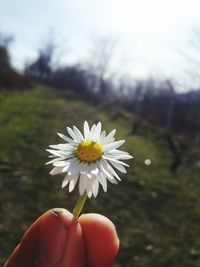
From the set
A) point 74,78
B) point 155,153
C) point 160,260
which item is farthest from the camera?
point 74,78

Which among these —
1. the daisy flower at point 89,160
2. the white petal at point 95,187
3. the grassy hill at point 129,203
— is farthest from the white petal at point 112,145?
the grassy hill at point 129,203

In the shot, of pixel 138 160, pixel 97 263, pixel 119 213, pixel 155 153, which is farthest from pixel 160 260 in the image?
pixel 155 153

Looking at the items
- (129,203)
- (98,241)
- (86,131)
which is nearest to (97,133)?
(86,131)

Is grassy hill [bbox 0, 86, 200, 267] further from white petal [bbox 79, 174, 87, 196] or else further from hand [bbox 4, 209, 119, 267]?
white petal [bbox 79, 174, 87, 196]

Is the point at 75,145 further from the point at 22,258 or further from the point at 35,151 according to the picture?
the point at 35,151

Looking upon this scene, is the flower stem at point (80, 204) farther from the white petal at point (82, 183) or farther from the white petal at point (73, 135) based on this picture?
the white petal at point (73, 135)

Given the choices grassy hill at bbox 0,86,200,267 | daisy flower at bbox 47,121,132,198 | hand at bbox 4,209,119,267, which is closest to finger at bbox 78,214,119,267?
hand at bbox 4,209,119,267

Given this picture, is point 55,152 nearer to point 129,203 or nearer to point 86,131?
point 86,131
